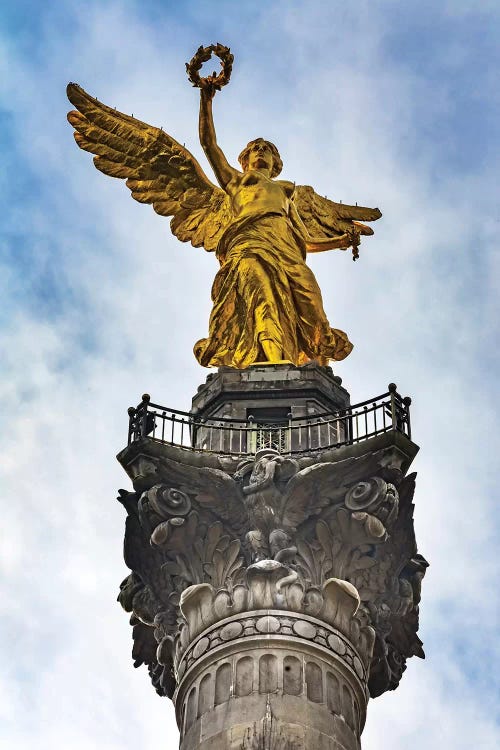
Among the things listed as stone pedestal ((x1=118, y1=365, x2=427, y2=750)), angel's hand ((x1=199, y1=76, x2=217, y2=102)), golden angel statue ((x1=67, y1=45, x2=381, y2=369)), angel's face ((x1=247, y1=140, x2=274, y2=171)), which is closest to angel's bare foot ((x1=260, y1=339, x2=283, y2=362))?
golden angel statue ((x1=67, y1=45, x2=381, y2=369))

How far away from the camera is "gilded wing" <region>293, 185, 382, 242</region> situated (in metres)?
33.9

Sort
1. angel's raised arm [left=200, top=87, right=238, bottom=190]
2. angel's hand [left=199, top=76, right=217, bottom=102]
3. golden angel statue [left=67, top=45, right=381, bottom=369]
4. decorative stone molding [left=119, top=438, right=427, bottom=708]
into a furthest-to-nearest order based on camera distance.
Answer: angel's hand [left=199, top=76, right=217, bottom=102] < angel's raised arm [left=200, top=87, right=238, bottom=190] < golden angel statue [left=67, top=45, right=381, bottom=369] < decorative stone molding [left=119, top=438, right=427, bottom=708]

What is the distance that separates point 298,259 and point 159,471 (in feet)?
22.4

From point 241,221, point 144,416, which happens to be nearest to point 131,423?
point 144,416

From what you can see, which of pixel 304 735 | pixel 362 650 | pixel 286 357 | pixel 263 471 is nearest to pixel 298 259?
pixel 286 357

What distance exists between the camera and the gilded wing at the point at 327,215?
1335 inches

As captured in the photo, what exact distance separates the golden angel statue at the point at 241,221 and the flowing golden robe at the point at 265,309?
0.02 m

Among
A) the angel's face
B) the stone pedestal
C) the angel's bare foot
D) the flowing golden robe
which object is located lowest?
the stone pedestal

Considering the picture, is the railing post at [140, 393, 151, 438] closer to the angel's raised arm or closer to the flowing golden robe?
the flowing golden robe

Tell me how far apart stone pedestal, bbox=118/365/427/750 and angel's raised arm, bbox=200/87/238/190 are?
7470mm

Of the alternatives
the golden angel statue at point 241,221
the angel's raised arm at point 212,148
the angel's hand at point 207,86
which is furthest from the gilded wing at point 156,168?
the angel's hand at point 207,86

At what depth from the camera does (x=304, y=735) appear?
22469 millimetres

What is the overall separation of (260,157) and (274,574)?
10869 mm

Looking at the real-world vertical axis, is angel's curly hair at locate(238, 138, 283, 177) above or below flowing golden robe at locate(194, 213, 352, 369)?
above
